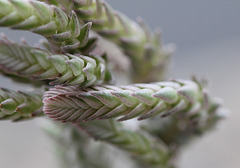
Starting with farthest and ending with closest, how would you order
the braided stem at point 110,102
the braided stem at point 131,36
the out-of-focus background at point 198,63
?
1. the out-of-focus background at point 198,63
2. the braided stem at point 131,36
3. the braided stem at point 110,102

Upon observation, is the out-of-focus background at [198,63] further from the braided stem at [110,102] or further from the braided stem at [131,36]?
the braided stem at [110,102]

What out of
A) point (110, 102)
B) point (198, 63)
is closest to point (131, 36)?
point (110, 102)

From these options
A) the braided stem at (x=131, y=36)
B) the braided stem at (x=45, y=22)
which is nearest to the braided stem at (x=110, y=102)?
the braided stem at (x=45, y=22)

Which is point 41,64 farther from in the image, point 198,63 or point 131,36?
point 198,63

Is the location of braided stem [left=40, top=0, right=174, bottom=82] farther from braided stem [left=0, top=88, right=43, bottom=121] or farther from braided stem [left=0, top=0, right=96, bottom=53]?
braided stem [left=0, top=88, right=43, bottom=121]

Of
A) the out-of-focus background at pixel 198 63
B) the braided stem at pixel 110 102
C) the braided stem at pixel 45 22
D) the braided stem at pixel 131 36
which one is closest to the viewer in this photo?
the braided stem at pixel 45 22

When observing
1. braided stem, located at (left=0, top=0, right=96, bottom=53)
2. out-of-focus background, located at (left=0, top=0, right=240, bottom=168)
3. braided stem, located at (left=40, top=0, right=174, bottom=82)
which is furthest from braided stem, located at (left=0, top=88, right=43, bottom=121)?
out-of-focus background, located at (left=0, top=0, right=240, bottom=168)
